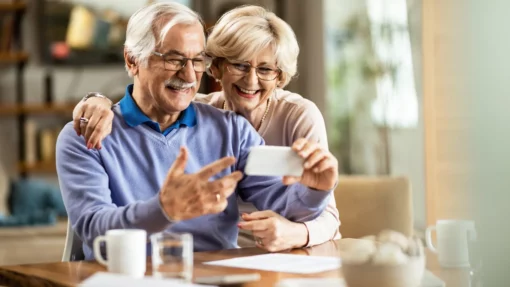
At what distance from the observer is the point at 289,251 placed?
1715 mm

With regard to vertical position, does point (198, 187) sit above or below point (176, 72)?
below

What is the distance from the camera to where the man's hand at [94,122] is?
1.80 m

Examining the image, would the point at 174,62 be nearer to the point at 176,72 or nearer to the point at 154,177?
the point at 176,72

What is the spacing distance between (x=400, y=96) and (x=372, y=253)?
388 cm

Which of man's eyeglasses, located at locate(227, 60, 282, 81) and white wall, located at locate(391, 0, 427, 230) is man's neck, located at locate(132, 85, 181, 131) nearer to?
man's eyeglasses, located at locate(227, 60, 282, 81)

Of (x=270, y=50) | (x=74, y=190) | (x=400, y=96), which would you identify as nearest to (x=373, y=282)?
(x=74, y=190)

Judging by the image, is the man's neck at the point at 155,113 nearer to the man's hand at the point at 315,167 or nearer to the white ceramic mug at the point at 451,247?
the man's hand at the point at 315,167

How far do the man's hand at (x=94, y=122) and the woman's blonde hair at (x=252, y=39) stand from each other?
1.21ft

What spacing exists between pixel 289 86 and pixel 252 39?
3.45 metres

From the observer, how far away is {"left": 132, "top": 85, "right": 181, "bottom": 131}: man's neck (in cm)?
194

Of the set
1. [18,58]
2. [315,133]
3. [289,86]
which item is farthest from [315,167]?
[18,58]

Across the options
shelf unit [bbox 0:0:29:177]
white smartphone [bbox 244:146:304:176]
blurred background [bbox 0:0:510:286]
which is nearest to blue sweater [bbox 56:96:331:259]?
white smartphone [bbox 244:146:304:176]

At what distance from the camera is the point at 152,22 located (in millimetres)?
1925

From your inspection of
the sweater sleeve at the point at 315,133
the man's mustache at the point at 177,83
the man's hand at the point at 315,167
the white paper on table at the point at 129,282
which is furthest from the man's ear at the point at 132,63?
the white paper on table at the point at 129,282
